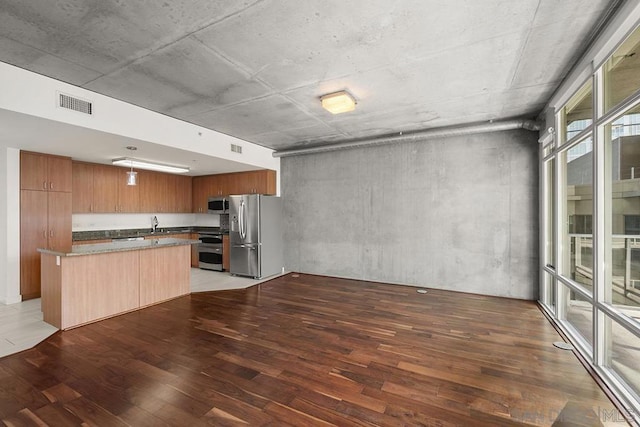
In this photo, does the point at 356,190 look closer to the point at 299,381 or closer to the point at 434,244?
the point at 434,244

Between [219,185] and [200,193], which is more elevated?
[219,185]

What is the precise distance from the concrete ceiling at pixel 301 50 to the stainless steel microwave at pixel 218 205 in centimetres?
320

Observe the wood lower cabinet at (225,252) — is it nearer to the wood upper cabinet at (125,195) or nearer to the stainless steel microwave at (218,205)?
the stainless steel microwave at (218,205)

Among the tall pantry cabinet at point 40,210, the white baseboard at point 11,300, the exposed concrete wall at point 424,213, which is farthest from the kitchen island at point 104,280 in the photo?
the exposed concrete wall at point 424,213

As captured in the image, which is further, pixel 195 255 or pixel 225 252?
pixel 195 255

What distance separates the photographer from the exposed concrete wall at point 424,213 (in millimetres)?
4840

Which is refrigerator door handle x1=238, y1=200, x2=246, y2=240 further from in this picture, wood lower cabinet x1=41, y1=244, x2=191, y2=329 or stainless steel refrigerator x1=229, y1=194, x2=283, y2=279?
wood lower cabinet x1=41, y1=244, x2=191, y2=329

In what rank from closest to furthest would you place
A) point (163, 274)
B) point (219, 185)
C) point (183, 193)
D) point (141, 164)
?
point (163, 274)
point (141, 164)
point (219, 185)
point (183, 193)

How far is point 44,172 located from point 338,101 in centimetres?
530

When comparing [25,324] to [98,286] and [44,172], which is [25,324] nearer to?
[98,286]

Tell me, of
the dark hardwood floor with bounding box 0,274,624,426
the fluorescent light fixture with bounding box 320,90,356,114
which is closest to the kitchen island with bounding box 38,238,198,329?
the dark hardwood floor with bounding box 0,274,624,426

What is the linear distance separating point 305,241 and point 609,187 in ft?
17.4

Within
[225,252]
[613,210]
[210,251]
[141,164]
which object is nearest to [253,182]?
[225,252]

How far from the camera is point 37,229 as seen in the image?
4.85 meters
